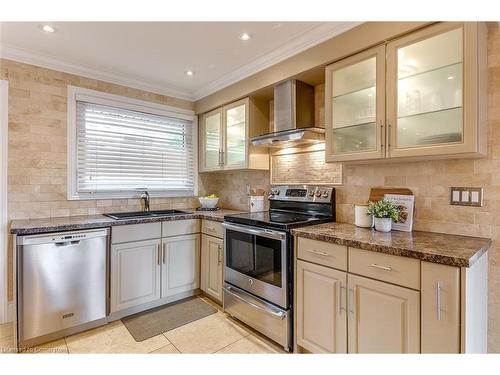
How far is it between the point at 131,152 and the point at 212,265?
163 centimetres

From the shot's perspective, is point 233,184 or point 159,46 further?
point 233,184

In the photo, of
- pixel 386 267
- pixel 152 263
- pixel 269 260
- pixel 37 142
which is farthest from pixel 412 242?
pixel 37 142

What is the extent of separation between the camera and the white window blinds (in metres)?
2.85

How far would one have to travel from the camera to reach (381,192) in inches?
83.1

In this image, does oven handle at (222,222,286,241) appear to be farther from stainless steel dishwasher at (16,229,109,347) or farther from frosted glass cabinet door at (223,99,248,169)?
stainless steel dishwasher at (16,229,109,347)

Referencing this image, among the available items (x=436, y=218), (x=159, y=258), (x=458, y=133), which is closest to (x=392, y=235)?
(x=436, y=218)

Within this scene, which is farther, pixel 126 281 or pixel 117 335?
pixel 126 281

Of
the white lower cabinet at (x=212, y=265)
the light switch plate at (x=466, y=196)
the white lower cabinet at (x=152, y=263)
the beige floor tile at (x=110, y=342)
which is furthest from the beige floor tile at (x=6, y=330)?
the light switch plate at (x=466, y=196)

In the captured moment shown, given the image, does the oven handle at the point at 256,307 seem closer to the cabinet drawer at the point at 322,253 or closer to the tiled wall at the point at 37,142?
the cabinet drawer at the point at 322,253

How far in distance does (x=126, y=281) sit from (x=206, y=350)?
101 cm

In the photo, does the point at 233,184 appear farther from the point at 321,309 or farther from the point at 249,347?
the point at 321,309

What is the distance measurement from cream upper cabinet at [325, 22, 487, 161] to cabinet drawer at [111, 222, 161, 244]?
6.04ft

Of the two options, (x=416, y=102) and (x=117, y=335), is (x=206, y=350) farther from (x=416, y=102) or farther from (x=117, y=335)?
(x=416, y=102)

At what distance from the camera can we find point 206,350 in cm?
205
